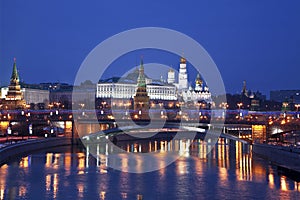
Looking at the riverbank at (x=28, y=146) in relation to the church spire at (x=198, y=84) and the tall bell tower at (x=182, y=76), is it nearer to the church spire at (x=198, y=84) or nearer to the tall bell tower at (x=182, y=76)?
the church spire at (x=198, y=84)

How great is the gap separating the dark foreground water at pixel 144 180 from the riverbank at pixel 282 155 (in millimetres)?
605

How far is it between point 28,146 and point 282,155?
12697 millimetres

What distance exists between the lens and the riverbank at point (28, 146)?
2518 centimetres

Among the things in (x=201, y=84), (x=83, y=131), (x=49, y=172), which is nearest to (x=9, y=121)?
(x=83, y=131)

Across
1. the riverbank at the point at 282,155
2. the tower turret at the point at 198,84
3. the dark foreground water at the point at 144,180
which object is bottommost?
the dark foreground water at the point at 144,180

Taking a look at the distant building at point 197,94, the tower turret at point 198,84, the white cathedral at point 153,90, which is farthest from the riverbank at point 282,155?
the tower turret at point 198,84

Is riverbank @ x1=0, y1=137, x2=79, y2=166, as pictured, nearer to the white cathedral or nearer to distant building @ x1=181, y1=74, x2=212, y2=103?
the white cathedral

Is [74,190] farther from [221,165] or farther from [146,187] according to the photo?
[221,165]

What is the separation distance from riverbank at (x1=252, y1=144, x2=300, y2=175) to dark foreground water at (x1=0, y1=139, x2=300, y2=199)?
0.60 m

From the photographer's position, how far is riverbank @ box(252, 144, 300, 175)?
22944mm

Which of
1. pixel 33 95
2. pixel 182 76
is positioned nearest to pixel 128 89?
pixel 33 95

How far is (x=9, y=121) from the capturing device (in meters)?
37.6

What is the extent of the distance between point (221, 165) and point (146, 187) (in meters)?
7.31

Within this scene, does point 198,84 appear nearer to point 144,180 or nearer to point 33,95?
point 33,95
